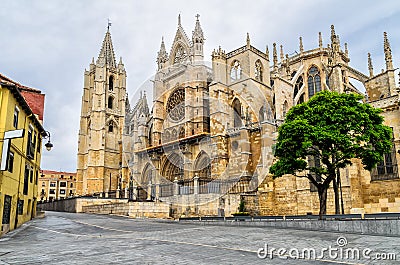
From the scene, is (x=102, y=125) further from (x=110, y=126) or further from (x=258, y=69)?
(x=258, y=69)

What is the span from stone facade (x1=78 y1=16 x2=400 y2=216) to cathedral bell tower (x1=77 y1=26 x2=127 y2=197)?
141cm

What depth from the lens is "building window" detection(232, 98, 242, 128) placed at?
104ft

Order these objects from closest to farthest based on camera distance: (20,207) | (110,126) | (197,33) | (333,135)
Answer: (333,135)
(20,207)
(197,33)
(110,126)

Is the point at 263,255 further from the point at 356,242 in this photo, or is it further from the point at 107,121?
the point at 107,121

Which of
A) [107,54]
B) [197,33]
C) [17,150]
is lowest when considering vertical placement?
[17,150]

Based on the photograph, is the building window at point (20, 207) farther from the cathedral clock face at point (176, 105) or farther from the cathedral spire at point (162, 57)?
the cathedral spire at point (162, 57)

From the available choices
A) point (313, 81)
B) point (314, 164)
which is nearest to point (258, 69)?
point (313, 81)

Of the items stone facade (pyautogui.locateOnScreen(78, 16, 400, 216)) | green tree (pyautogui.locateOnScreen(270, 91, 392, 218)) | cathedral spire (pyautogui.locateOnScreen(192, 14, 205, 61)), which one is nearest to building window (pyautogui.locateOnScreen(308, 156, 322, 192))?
stone facade (pyautogui.locateOnScreen(78, 16, 400, 216))

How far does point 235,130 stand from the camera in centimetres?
2972

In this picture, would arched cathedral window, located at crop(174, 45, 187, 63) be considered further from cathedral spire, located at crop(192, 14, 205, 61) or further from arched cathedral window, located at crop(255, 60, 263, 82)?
arched cathedral window, located at crop(255, 60, 263, 82)

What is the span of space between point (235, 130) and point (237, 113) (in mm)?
2950

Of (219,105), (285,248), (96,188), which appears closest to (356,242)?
(285,248)

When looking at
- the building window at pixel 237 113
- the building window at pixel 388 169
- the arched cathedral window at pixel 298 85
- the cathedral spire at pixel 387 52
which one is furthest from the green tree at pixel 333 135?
the arched cathedral window at pixel 298 85

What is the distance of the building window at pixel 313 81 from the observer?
34906 millimetres
